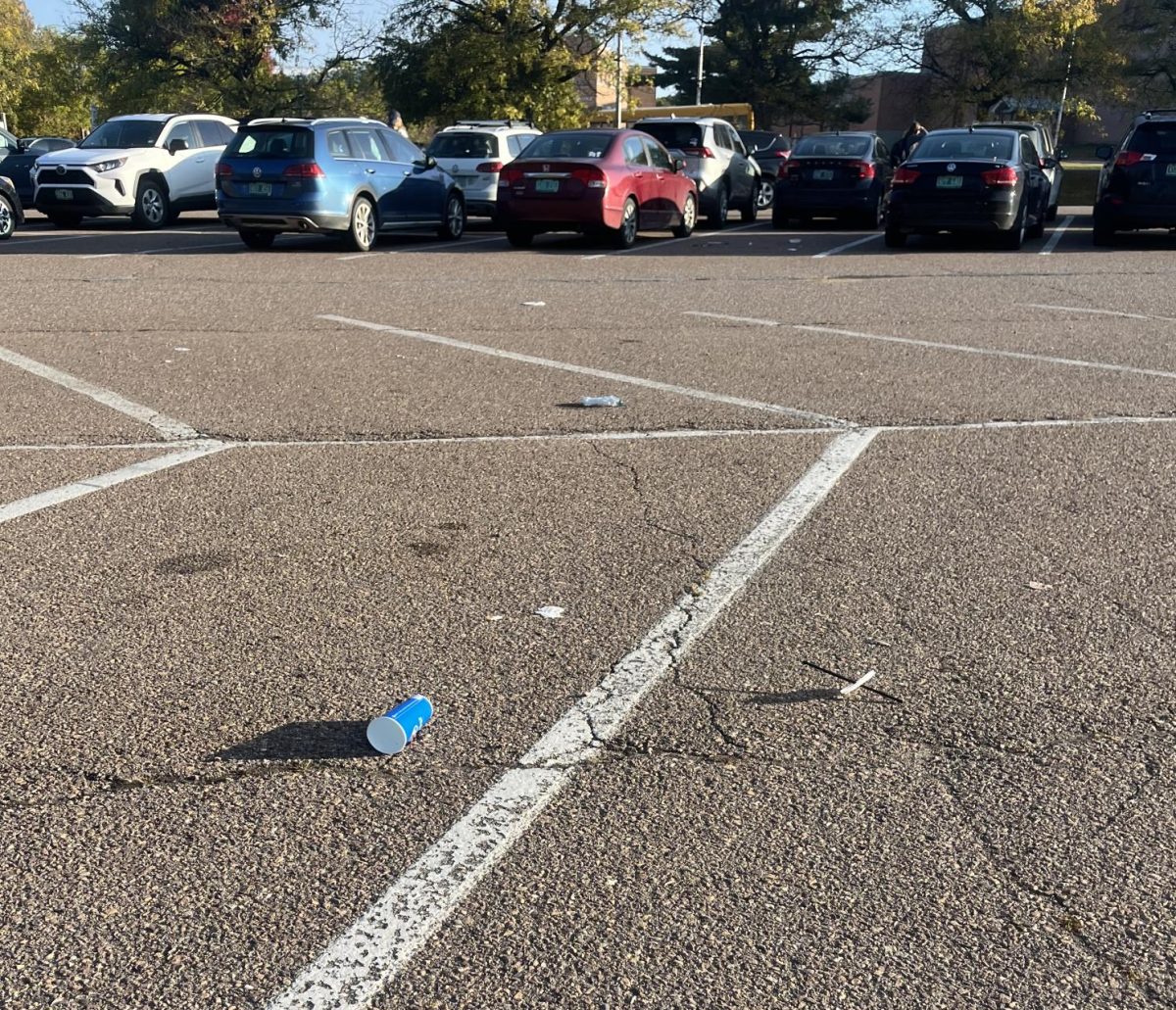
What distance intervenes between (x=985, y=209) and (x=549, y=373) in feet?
32.8

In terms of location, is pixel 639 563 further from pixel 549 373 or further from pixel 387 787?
pixel 549 373

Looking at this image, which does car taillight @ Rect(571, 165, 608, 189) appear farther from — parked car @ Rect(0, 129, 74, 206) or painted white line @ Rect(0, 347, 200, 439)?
parked car @ Rect(0, 129, 74, 206)

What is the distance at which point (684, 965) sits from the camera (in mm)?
2641

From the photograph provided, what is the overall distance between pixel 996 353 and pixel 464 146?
47.1 ft

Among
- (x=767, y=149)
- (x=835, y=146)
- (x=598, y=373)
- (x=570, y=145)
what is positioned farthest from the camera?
(x=767, y=149)

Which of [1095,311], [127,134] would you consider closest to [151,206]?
[127,134]

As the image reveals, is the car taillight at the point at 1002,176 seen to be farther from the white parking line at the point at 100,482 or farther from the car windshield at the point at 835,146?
the white parking line at the point at 100,482

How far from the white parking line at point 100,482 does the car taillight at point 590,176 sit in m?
11.3

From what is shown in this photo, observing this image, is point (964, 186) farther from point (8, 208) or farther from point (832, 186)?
point (8, 208)

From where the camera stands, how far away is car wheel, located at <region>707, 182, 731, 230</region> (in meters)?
21.9

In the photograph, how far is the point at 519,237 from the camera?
18203 millimetres

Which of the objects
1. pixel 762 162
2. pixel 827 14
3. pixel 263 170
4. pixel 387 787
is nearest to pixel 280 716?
pixel 387 787

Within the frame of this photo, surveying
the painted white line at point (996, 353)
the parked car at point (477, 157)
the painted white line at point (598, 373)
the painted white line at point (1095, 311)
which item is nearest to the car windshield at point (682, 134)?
the parked car at point (477, 157)

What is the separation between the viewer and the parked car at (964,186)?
16.7m
